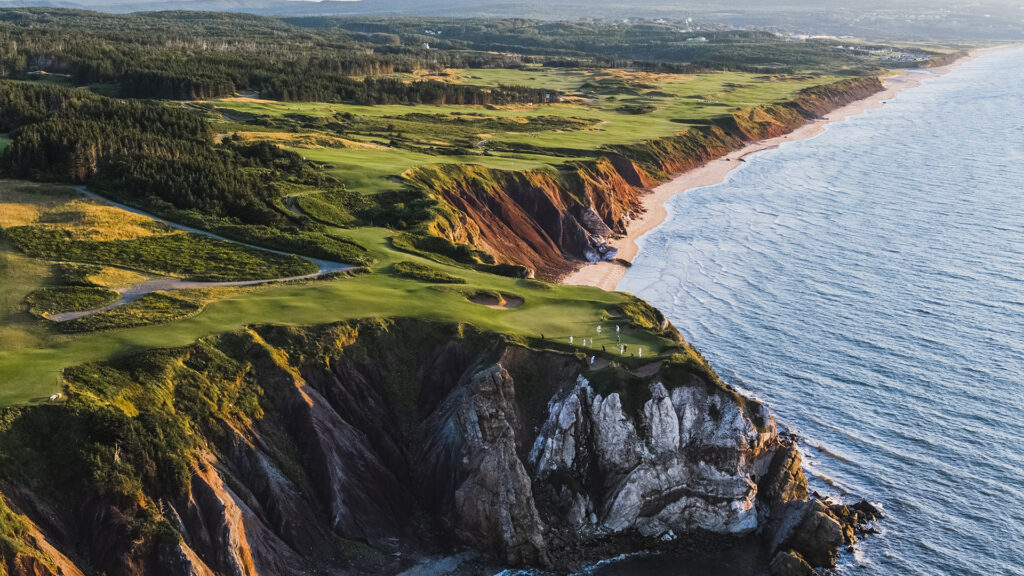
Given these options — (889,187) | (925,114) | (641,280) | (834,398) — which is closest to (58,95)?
(641,280)

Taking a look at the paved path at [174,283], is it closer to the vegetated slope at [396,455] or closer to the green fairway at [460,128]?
the vegetated slope at [396,455]

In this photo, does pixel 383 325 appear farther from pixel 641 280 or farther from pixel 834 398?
pixel 641 280

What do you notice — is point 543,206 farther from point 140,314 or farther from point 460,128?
point 140,314

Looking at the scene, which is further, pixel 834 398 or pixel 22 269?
pixel 834 398

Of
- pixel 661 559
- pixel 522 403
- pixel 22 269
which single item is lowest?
pixel 661 559

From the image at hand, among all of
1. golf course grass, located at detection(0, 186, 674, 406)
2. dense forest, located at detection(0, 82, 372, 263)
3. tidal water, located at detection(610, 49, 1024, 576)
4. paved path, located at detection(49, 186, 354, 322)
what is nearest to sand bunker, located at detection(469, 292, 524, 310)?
golf course grass, located at detection(0, 186, 674, 406)

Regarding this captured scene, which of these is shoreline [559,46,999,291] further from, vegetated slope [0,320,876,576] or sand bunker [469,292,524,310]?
vegetated slope [0,320,876,576]
